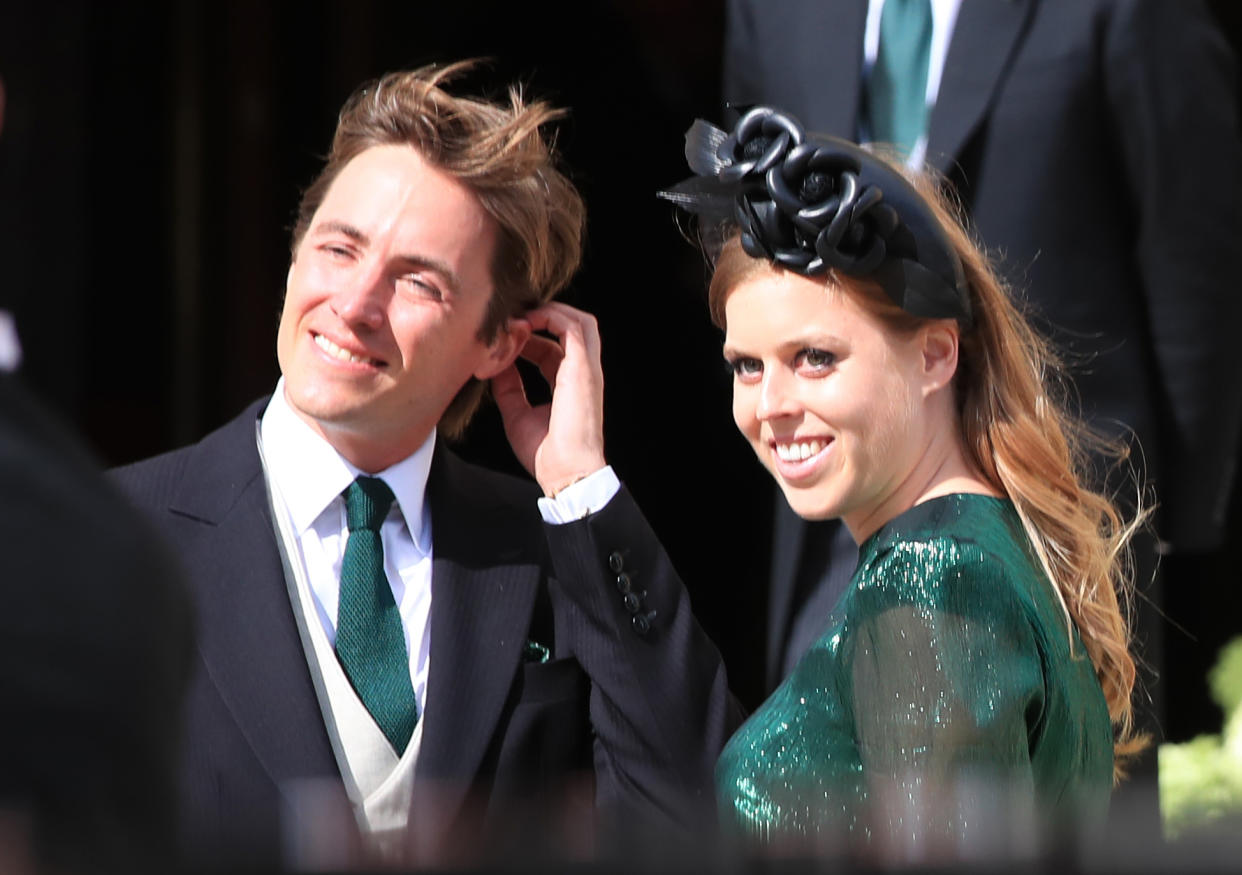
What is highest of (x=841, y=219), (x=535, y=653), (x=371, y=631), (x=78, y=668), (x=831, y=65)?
(x=78, y=668)

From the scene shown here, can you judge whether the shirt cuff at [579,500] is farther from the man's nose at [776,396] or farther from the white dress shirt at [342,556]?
the man's nose at [776,396]

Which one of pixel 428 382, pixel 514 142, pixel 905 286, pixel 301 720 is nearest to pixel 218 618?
pixel 301 720

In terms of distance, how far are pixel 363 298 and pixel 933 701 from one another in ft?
3.37

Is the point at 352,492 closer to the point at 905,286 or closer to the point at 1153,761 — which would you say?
the point at 905,286

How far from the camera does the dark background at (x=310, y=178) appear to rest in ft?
15.6

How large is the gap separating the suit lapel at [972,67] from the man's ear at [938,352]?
0.92 m

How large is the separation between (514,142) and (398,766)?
0.92m

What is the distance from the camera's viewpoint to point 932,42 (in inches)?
129

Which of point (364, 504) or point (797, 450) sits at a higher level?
point (797, 450)

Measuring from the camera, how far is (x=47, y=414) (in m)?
1.14

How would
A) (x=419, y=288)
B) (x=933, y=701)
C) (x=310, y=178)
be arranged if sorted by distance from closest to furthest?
(x=933, y=701), (x=419, y=288), (x=310, y=178)

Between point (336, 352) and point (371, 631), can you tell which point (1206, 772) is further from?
point (336, 352)

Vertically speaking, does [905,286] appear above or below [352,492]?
above

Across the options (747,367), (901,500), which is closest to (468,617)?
(747,367)
